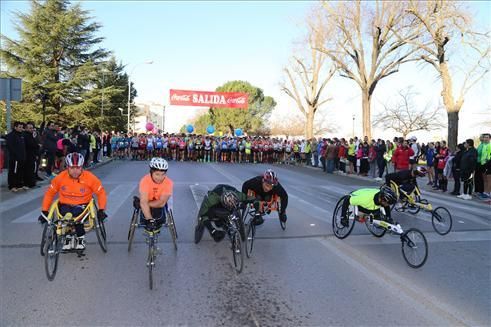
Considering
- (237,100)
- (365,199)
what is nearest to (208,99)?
(237,100)

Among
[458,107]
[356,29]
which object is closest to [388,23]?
[356,29]

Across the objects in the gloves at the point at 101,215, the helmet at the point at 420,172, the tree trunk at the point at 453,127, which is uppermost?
the tree trunk at the point at 453,127

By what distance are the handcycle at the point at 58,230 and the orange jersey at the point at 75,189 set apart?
13 centimetres

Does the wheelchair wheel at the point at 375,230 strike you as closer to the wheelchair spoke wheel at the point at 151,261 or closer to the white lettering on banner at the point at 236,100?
the wheelchair spoke wheel at the point at 151,261

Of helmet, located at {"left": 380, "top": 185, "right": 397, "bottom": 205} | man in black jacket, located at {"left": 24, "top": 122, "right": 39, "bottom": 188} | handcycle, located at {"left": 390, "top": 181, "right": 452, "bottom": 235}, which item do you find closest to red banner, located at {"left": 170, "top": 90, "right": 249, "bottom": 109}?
man in black jacket, located at {"left": 24, "top": 122, "right": 39, "bottom": 188}

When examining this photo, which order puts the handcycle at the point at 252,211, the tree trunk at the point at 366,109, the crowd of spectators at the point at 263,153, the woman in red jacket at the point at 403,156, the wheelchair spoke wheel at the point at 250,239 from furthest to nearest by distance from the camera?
the tree trunk at the point at 366,109 → the woman in red jacket at the point at 403,156 → the crowd of spectators at the point at 263,153 → the handcycle at the point at 252,211 → the wheelchair spoke wheel at the point at 250,239

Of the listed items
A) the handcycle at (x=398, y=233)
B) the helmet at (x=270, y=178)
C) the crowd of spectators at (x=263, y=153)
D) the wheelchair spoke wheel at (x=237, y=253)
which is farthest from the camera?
the crowd of spectators at (x=263, y=153)

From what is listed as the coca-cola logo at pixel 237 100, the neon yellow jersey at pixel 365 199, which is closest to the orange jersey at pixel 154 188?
the neon yellow jersey at pixel 365 199

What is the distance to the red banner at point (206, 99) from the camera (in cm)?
3836

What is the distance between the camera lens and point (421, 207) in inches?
337

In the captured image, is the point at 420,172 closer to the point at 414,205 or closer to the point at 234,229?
the point at 414,205

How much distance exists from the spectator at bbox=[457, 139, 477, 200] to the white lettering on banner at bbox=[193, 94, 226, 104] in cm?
2859

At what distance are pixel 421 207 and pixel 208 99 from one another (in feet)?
107

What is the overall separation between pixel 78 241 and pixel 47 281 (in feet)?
3.23
